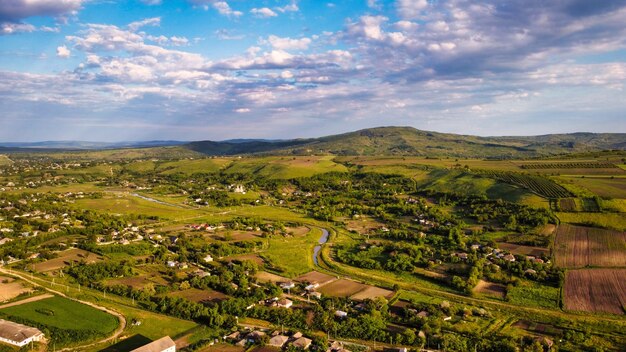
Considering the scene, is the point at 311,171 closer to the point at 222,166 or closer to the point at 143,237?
the point at 222,166

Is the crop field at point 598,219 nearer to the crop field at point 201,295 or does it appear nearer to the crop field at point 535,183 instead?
the crop field at point 535,183

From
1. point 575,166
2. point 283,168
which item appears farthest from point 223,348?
point 283,168

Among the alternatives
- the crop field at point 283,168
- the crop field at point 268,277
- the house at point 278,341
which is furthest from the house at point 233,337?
the crop field at point 283,168

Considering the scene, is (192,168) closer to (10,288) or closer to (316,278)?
(10,288)

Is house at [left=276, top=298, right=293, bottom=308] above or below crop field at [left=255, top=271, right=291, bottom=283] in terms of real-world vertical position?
above

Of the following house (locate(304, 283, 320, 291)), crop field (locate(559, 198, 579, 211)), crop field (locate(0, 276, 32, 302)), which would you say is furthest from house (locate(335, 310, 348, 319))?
crop field (locate(559, 198, 579, 211))

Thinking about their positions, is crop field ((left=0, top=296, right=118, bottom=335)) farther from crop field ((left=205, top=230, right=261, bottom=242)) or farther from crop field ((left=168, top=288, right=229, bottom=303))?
crop field ((left=205, top=230, right=261, bottom=242))

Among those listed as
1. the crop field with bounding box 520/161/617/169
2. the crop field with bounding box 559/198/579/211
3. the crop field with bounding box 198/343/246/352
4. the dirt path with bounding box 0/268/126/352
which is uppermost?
the crop field with bounding box 520/161/617/169
